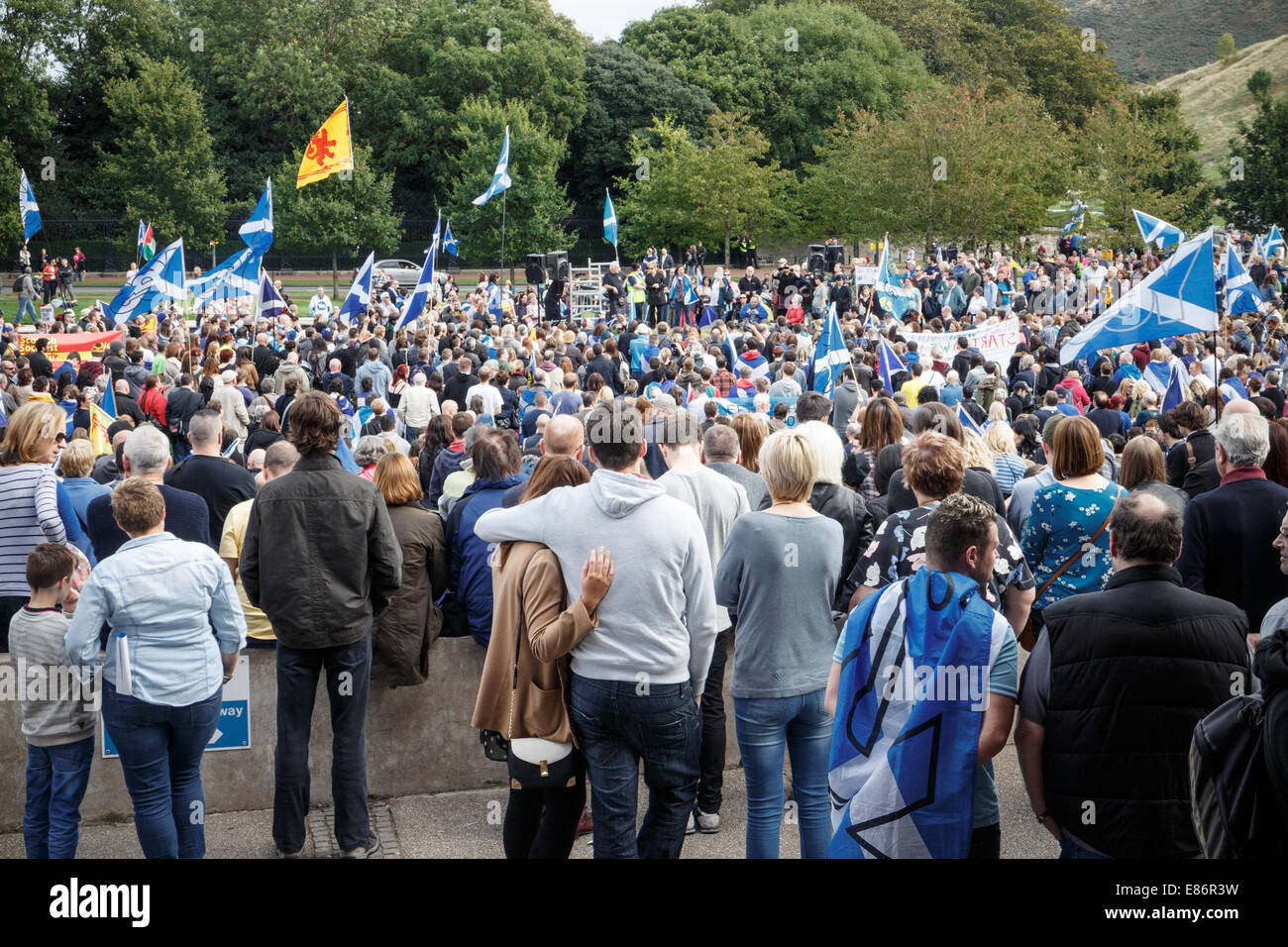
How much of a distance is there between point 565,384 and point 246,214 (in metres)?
42.1


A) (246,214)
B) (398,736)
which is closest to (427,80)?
(246,214)

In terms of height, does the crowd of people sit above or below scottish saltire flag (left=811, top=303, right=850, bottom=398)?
below

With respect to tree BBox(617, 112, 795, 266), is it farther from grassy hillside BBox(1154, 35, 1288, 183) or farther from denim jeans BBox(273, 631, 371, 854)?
grassy hillside BBox(1154, 35, 1288, 183)

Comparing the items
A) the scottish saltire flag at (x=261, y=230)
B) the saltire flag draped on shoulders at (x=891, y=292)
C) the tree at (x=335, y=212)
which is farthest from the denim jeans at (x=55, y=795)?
the tree at (x=335, y=212)

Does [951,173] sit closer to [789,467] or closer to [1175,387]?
[1175,387]

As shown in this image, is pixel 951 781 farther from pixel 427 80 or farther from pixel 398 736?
pixel 427 80

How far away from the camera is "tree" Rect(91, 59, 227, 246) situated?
155ft

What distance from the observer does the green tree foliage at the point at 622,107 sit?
55.1 m

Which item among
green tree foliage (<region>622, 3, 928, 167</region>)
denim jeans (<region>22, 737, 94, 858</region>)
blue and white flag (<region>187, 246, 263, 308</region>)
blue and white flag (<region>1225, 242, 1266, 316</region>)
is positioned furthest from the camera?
green tree foliage (<region>622, 3, 928, 167</region>)

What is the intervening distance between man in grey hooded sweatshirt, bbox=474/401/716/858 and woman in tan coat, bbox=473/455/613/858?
0.20ft

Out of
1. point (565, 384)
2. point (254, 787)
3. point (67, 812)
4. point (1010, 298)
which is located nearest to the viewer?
point (67, 812)

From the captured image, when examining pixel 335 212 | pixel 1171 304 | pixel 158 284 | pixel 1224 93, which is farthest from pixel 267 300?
pixel 1224 93

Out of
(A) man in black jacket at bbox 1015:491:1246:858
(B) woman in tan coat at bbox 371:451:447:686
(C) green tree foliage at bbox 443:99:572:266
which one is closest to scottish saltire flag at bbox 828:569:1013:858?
(A) man in black jacket at bbox 1015:491:1246:858

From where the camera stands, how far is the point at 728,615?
520cm
